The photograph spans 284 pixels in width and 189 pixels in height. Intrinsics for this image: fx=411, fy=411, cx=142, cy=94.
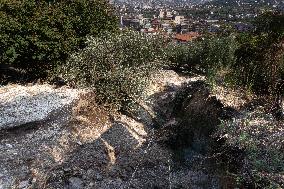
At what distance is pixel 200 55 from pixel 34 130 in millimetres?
9018

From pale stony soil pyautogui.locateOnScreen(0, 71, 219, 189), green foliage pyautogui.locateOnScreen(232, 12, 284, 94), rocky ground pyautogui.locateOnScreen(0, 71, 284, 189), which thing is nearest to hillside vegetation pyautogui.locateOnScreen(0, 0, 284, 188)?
green foliage pyautogui.locateOnScreen(232, 12, 284, 94)

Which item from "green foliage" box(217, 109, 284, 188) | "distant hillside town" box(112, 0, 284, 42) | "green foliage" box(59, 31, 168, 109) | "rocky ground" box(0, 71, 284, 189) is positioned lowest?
"distant hillside town" box(112, 0, 284, 42)

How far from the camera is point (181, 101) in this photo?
44.1 ft

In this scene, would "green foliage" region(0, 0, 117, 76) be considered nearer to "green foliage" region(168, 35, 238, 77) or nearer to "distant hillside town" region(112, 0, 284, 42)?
"distant hillside town" region(112, 0, 284, 42)

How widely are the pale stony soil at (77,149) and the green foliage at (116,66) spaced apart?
56cm

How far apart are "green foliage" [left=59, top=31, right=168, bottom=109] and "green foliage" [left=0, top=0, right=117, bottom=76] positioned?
0.76 meters

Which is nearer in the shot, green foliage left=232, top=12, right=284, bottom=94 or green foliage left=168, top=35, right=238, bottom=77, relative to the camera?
green foliage left=232, top=12, right=284, bottom=94

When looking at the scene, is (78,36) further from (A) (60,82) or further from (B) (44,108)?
(B) (44,108)

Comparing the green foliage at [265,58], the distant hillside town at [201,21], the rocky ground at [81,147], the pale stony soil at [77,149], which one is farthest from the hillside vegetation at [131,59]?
the distant hillside town at [201,21]

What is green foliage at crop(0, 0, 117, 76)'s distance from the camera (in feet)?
47.6

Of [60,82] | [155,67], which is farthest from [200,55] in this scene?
[60,82]

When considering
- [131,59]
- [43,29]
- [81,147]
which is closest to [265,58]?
[81,147]

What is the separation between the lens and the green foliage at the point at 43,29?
47.6 ft

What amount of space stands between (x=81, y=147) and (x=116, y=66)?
3.86 meters
